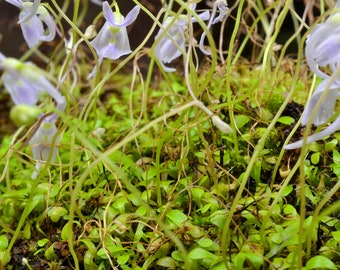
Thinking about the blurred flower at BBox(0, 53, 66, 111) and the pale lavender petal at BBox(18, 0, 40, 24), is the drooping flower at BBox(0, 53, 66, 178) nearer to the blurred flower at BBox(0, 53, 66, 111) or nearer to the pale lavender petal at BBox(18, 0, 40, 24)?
the blurred flower at BBox(0, 53, 66, 111)

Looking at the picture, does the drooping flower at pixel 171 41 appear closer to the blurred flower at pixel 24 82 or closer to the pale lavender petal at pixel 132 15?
the pale lavender petal at pixel 132 15

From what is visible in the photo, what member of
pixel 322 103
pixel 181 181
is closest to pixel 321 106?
pixel 322 103

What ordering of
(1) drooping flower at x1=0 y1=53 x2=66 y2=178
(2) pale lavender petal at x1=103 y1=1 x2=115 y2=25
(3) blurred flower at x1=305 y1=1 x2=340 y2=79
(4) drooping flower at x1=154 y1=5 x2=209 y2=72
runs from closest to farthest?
(1) drooping flower at x1=0 y1=53 x2=66 y2=178 → (3) blurred flower at x1=305 y1=1 x2=340 y2=79 → (2) pale lavender petal at x1=103 y1=1 x2=115 y2=25 → (4) drooping flower at x1=154 y1=5 x2=209 y2=72

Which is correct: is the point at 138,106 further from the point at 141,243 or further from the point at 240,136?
the point at 141,243

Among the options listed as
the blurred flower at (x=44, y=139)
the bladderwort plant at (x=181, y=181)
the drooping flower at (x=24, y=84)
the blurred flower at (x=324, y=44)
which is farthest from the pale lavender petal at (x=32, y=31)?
the blurred flower at (x=324, y=44)

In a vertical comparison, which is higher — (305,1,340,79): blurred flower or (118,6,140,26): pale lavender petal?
(118,6,140,26): pale lavender petal

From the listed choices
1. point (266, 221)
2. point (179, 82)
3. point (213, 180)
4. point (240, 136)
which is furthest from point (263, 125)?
point (179, 82)

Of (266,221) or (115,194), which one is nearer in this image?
(266,221)

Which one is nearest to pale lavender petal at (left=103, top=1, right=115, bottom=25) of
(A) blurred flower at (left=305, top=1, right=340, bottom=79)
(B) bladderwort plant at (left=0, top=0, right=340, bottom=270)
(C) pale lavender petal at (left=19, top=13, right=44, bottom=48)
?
(B) bladderwort plant at (left=0, top=0, right=340, bottom=270)

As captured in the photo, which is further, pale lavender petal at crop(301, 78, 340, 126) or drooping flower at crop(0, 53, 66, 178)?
pale lavender petal at crop(301, 78, 340, 126)
